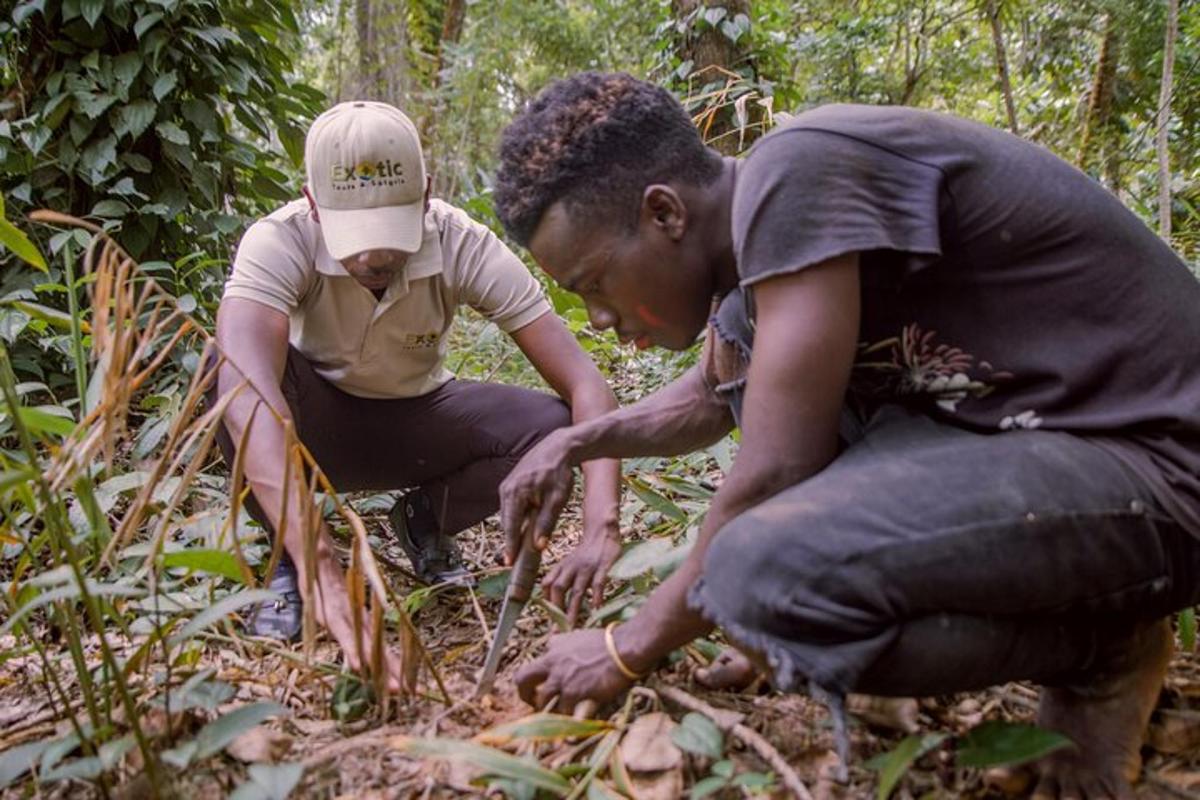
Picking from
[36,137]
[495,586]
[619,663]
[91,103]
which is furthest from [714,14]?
[619,663]

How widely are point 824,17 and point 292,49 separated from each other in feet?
11.7

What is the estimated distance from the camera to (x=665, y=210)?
1.45m

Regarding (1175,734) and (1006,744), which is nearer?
(1006,744)

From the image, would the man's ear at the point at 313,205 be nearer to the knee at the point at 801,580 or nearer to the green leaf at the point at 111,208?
the green leaf at the point at 111,208

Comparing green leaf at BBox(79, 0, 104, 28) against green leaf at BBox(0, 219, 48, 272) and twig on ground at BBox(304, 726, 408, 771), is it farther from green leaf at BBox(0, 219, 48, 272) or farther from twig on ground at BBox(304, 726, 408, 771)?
twig on ground at BBox(304, 726, 408, 771)

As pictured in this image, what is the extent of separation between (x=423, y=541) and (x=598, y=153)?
139 centimetres

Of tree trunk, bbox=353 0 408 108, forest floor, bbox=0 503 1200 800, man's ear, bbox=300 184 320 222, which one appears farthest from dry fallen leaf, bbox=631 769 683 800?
tree trunk, bbox=353 0 408 108

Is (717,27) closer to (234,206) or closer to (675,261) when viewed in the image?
(234,206)

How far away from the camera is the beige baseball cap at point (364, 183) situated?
2.10 metres

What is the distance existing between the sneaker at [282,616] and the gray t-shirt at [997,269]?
128 centimetres

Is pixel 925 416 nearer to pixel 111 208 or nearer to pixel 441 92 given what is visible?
pixel 111 208

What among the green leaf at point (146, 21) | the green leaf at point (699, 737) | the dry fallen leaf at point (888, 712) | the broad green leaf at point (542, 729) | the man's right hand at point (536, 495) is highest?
the green leaf at point (146, 21)

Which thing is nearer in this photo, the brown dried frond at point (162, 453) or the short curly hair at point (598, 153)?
the brown dried frond at point (162, 453)

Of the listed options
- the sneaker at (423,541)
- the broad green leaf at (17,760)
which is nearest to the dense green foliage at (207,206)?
the broad green leaf at (17,760)
